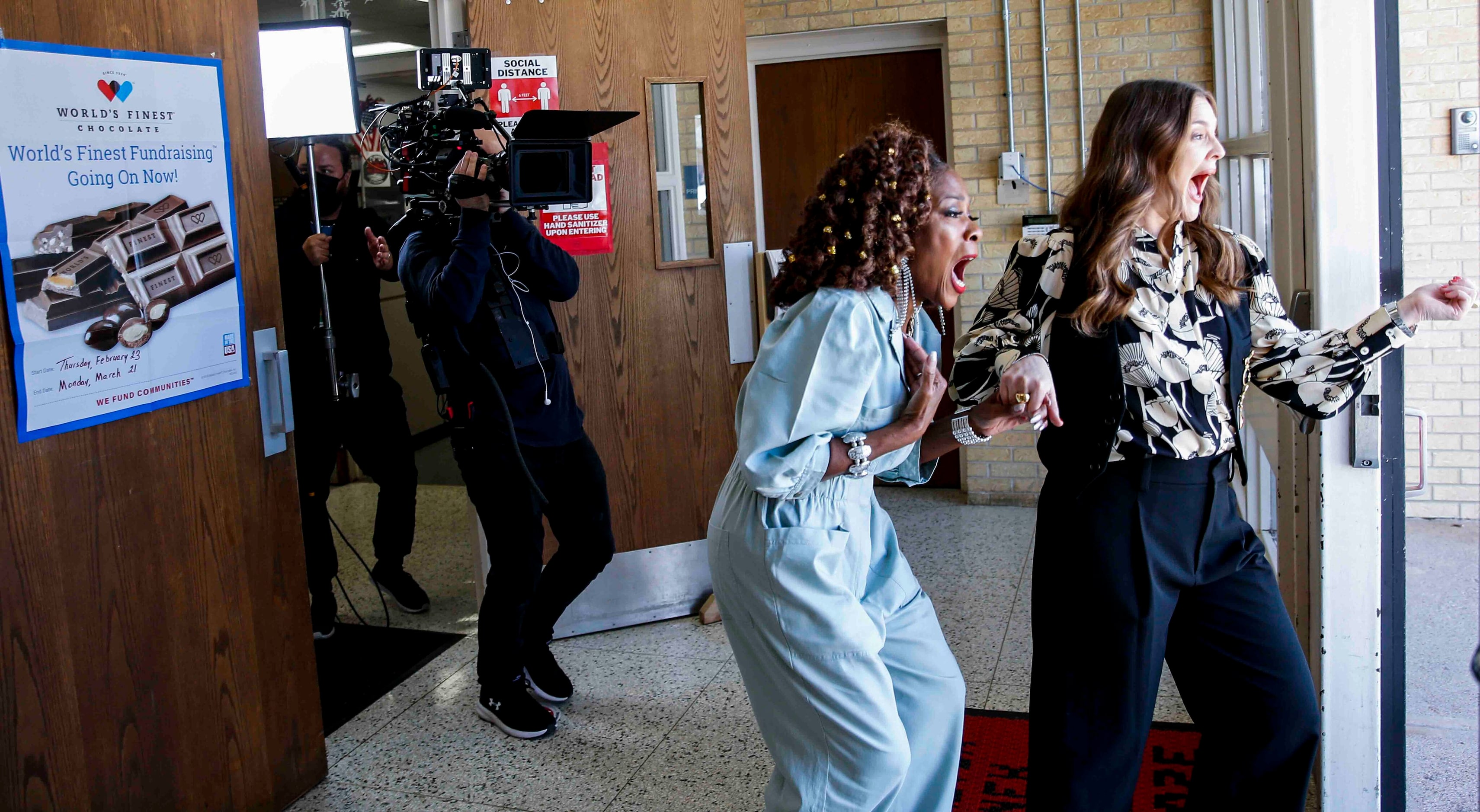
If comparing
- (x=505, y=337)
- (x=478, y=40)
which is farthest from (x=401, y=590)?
(x=478, y=40)

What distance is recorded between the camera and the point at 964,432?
1907 millimetres

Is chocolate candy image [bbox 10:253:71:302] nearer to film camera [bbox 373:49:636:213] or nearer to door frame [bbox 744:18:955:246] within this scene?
film camera [bbox 373:49:636:213]

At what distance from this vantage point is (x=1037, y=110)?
484cm

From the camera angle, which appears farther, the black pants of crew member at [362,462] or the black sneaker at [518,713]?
the black pants of crew member at [362,462]

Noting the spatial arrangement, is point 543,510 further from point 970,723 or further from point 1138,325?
point 1138,325

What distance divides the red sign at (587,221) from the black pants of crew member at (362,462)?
2.71 feet

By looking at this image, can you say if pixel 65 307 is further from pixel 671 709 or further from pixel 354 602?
pixel 354 602

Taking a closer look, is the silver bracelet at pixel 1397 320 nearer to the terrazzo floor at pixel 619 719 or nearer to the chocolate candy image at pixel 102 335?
the terrazzo floor at pixel 619 719

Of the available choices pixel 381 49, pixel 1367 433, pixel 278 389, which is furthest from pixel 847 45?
pixel 381 49

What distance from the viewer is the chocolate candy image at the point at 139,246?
221 cm

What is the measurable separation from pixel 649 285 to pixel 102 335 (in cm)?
186

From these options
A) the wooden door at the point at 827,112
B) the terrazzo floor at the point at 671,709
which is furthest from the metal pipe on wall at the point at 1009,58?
the terrazzo floor at the point at 671,709

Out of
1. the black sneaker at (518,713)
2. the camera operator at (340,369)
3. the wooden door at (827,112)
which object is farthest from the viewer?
the wooden door at (827,112)

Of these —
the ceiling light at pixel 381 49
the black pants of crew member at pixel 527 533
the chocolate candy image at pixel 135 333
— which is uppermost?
the ceiling light at pixel 381 49
